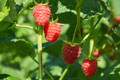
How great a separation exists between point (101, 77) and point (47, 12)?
0.72 m

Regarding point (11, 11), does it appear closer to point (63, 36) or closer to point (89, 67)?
point (89, 67)

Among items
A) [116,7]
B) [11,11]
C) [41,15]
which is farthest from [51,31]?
[116,7]

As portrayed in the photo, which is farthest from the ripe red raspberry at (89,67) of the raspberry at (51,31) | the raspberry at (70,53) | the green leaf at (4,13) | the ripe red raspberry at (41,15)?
the green leaf at (4,13)

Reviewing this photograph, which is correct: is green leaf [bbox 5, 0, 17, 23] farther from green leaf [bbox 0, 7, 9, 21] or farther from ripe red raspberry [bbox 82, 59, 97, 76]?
ripe red raspberry [bbox 82, 59, 97, 76]

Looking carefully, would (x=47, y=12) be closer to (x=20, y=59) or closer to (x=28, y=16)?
(x=20, y=59)

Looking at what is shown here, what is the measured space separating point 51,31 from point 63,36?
4.73ft

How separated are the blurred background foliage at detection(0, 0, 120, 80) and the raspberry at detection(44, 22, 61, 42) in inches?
6.7

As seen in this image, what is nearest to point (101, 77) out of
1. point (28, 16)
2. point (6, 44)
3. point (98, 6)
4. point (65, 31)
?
point (98, 6)

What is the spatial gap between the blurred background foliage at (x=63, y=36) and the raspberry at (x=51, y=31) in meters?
0.17

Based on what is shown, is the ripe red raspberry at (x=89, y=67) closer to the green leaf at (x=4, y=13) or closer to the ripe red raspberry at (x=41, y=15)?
the ripe red raspberry at (x=41, y=15)

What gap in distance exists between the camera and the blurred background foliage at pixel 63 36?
6.48ft

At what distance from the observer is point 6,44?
2.10 metres

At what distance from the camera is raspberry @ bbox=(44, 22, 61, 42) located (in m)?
1.77

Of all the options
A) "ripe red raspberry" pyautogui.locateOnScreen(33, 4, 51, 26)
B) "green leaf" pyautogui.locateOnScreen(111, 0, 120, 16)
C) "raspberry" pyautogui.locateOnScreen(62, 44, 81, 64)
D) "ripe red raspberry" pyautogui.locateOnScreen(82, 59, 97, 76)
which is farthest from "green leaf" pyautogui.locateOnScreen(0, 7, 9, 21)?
"green leaf" pyautogui.locateOnScreen(111, 0, 120, 16)
